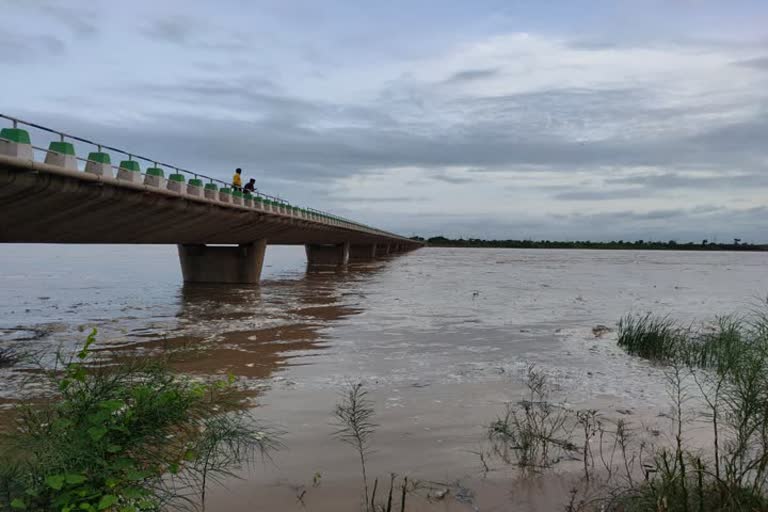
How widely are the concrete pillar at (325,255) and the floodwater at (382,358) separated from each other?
38.6 metres

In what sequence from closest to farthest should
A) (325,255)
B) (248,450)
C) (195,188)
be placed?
(248,450), (195,188), (325,255)

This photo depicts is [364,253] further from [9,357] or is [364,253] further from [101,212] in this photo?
[9,357]

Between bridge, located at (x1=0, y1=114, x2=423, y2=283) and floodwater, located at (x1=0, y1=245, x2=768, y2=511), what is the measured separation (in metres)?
2.91

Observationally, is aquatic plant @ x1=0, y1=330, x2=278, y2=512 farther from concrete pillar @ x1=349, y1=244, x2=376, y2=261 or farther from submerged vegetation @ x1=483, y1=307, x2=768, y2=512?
concrete pillar @ x1=349, y1=244, x2=376, y2=261

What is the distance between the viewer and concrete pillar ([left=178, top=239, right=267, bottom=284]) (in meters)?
34.8

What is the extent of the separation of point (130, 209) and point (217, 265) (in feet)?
45.1

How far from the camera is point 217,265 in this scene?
35.2 metres

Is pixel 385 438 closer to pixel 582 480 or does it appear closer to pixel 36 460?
pixel 582 480

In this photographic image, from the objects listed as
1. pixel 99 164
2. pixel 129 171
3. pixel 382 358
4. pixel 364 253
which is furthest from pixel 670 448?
pixel 364 253

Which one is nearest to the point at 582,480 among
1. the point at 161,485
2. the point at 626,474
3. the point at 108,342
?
the point at 626,474

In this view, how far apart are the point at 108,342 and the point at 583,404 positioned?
34.2 ft

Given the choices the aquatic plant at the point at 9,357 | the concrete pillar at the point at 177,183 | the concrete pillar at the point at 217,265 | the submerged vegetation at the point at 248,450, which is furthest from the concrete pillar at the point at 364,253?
the submerged vegetation at the point at 248,450

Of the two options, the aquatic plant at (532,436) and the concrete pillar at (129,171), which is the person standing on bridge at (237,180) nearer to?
the concrete pillar at (129,171)

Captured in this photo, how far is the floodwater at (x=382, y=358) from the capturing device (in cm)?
552
